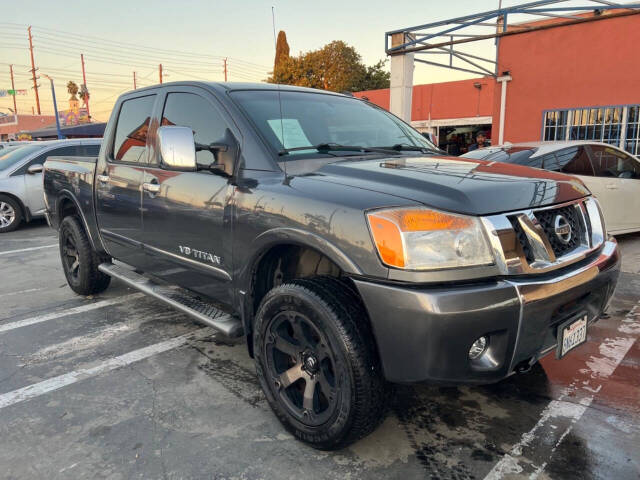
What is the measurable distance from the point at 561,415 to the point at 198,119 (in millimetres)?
2703

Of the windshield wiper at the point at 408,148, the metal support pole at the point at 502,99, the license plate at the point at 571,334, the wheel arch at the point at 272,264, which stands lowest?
the license plate at the point at 571,334

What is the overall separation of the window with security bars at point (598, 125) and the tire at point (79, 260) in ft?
39.3

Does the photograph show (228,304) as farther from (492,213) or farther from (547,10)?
(547,10)

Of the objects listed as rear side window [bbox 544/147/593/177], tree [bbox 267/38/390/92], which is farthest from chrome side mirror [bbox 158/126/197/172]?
tree [bbox 267/38/390/92]

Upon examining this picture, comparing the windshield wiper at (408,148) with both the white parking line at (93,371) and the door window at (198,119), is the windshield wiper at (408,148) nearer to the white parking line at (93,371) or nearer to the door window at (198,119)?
the door window at (198,119)

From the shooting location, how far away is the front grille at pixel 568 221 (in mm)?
2203

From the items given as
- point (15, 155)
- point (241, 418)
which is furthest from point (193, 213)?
point (15, 155)

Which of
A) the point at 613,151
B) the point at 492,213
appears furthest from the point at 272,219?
the point at 613,151

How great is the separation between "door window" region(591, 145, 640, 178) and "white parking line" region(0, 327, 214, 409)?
5.26m

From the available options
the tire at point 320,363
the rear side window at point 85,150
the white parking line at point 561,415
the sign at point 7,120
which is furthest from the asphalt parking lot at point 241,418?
the sign at point 7,120

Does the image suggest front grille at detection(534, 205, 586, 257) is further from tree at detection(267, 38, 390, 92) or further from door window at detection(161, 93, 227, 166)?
tree at detection(267, 38, 390, 92)

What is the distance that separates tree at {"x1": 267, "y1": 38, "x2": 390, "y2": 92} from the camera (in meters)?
34.4

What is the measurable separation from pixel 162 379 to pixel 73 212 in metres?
2.57

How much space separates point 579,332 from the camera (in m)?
2.29
